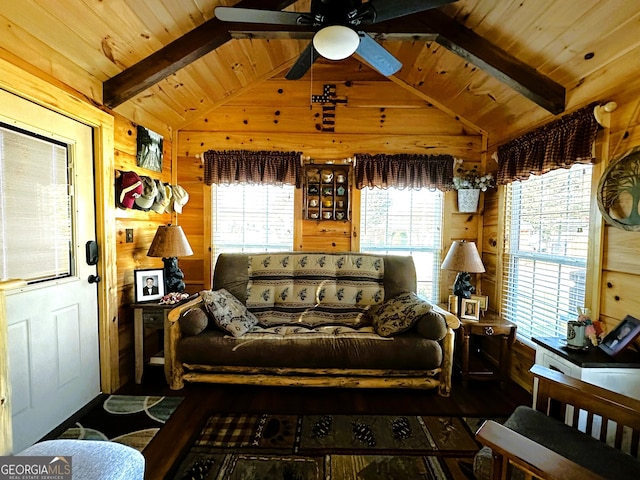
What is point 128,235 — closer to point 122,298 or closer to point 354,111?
point 122,298

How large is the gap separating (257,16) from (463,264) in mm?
2481

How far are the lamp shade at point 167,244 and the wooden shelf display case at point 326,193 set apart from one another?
4.38 ft

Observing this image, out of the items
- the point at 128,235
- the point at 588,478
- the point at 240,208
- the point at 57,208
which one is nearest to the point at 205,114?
the point at 240,208

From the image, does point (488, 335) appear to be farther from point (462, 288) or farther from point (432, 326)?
point (432, 326)

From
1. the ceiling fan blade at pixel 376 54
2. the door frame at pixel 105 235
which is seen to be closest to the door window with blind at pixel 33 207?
the door frame at pixel 105 235

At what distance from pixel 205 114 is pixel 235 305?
2.18m

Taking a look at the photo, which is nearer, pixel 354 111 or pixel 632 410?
pixel 632 410

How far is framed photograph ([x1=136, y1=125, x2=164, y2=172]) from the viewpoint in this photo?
9.63 ft

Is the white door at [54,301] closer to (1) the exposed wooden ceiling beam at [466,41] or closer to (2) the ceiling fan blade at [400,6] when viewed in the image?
(1) the exposed wooden ceiling beam at [466,41]

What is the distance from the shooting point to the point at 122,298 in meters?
2.72

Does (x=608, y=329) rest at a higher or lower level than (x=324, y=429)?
higher

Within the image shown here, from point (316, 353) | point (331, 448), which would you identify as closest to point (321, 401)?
point (316, 353)

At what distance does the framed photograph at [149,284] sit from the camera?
9.00 feet

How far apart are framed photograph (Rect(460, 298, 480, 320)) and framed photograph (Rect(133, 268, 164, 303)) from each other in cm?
279
